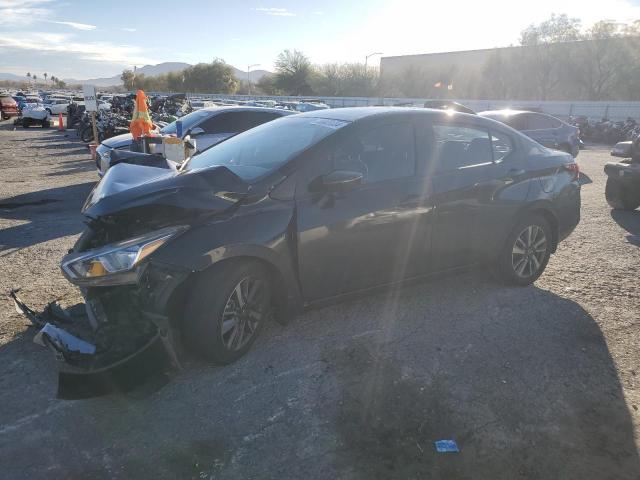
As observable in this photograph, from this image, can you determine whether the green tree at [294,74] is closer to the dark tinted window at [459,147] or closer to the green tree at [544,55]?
the green tree at [544,55]

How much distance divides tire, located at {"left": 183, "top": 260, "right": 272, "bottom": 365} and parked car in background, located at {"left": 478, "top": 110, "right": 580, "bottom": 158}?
10.5m

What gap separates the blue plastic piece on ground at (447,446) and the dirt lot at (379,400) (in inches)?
1.6

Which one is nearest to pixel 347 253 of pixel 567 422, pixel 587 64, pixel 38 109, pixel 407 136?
pixel 407 136

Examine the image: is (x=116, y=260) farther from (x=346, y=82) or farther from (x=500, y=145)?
(x=346, y=82)

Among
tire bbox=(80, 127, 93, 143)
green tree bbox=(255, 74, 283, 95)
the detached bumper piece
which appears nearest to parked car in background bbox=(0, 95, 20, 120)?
tire bbox=(80, 127, 93, 143)

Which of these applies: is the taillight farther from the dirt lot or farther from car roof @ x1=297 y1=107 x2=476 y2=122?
car roof @ x1=297 y1=107 x2=476 y2=122

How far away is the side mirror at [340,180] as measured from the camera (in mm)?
3391

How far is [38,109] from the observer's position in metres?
28.0

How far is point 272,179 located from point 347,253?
78cm

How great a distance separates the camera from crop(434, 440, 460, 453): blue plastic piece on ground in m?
2.62

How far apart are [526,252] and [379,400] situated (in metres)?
2.57

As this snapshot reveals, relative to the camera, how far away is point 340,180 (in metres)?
3.39

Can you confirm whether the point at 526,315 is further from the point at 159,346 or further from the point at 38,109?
the point at 38,109

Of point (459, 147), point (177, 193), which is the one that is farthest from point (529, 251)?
point (177, 193)
